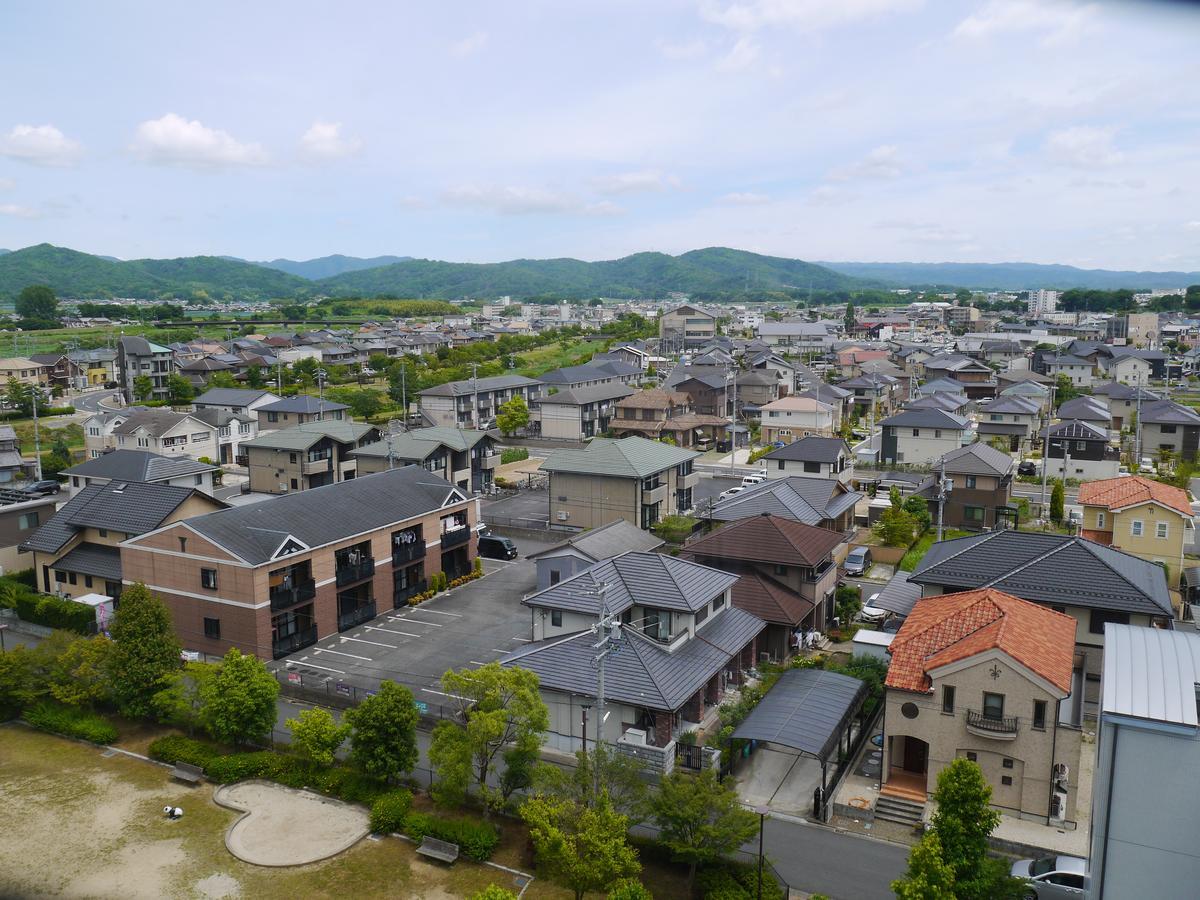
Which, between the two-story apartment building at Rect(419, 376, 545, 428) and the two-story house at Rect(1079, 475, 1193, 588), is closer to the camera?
the two-story house at Rect(1079, 475, 1193, 588)

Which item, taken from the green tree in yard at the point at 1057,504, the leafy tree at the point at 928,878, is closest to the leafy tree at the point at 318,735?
the leafy tree at the point at 928,878

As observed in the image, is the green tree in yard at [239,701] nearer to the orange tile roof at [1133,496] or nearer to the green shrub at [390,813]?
the green shrub at [390,813]

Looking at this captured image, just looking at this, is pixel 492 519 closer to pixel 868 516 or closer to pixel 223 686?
pixel 868 516

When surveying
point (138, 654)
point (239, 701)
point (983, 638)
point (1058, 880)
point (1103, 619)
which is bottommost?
point (1058, 880)

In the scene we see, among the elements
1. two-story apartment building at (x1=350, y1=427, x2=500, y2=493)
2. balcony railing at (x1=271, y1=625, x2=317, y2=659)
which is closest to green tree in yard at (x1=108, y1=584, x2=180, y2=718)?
balcony railing at (x1=271, y1=625, x2=317, y2=659)

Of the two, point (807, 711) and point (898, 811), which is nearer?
point (898, 811)

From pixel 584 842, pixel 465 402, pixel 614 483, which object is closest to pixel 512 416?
pixel 465 402

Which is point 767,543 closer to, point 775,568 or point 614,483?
point 775,568

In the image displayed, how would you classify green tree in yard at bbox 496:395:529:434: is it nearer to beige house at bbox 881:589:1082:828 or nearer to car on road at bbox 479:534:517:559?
car on road at bbox 479:534:517:559
